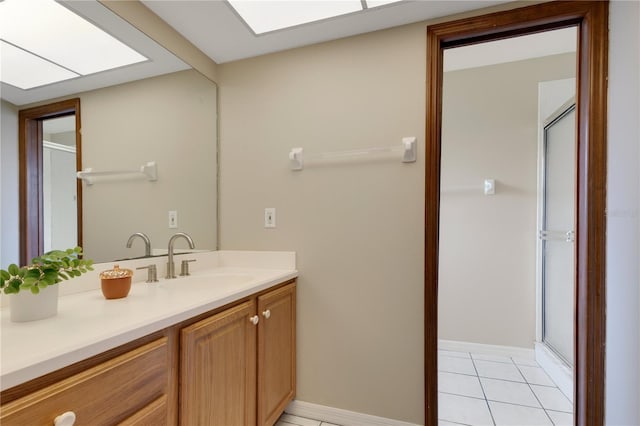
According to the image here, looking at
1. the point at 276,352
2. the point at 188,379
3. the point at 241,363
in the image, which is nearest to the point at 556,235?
the point at 276,352

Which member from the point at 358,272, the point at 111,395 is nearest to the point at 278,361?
the point at 358,272

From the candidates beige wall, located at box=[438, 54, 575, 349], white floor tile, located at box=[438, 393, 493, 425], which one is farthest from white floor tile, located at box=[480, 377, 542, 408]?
beige wall, located at box=[438, 54, 575, 349]

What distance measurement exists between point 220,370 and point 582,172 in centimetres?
178

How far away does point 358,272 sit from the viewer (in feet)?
5.36

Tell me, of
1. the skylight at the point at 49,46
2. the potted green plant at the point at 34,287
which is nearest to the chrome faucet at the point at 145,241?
the potted green plant at the point at 34,287

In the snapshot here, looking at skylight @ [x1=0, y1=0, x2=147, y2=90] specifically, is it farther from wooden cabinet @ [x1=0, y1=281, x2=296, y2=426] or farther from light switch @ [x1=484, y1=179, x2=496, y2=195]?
light switch @ [x1=484, y1=179, x2=496, y2=195]

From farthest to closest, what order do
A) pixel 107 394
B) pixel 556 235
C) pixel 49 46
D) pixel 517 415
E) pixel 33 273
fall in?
pixel 556 235 < pixel 517 415 < pixel 49 46 < pixel 33 273 < pixel 107 394

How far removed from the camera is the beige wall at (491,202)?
93.6 inches

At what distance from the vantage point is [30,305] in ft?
2.73

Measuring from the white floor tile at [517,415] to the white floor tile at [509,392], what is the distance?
0.18 ft

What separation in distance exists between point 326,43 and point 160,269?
158 cm

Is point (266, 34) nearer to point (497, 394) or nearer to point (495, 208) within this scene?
point (495, 208)

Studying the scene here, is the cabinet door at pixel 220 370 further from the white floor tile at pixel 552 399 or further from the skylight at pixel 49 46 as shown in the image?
the white floor tile at pixel 552 399

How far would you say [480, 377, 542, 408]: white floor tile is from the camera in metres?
1.82
